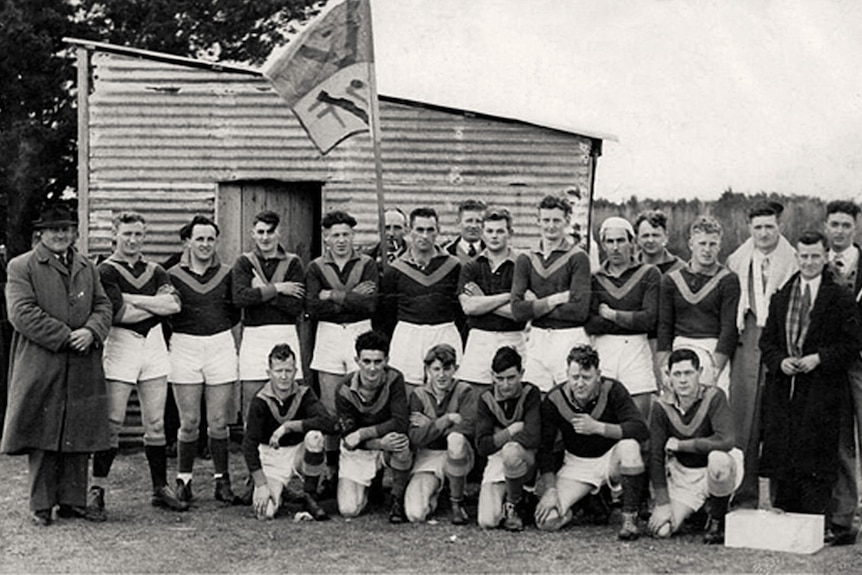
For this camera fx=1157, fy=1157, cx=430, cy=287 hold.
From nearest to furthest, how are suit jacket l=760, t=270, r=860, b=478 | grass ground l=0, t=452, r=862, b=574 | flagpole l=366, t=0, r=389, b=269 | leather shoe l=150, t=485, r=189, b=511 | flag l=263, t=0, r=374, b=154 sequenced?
1. grass ground l=0, t=452, r=862, b=574
2. suit jacket l=760, t=270, r=860, b=478
3. leather shoe l=150, t=485, r=189, b=511
4. flag l=263, t=0, r=374, b=154
5. flagpole l=366, t=0, r=389, b=269

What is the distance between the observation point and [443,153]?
10742 millimetres

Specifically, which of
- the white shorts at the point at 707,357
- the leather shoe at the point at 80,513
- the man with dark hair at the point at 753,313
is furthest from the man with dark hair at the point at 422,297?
the leather shoe at the point at 80,513

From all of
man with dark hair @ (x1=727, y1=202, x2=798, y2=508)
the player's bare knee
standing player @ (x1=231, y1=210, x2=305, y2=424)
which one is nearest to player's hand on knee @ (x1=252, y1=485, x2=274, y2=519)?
standing player @ (x1=231, y1=210, x2=305, y2=424)

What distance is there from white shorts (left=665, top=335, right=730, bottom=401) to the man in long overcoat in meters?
3.68

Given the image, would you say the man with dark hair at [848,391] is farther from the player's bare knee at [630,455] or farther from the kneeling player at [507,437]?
the kneeling player at [507,437]

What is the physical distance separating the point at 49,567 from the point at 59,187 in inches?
712

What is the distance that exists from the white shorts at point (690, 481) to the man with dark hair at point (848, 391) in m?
0.59

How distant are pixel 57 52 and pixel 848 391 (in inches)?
768

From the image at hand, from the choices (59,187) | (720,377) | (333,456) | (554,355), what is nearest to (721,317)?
(720,377)

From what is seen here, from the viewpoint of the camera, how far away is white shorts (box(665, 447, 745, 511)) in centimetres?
698

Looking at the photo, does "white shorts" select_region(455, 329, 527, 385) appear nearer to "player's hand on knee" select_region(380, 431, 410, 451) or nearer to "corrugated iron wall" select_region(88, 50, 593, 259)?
"player's hand on knee" select_region(380, 431, 410, 451)

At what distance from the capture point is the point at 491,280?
7789 millimetres

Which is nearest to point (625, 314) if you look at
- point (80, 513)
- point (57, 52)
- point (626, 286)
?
point (626, 286)

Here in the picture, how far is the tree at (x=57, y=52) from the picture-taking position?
22031 mm
